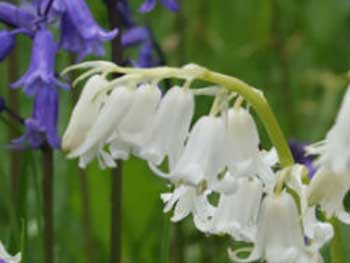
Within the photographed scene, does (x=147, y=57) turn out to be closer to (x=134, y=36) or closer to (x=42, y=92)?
(x=134, y=36)

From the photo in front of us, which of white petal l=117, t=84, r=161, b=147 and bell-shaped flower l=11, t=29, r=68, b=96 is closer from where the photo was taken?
white petal l=117, t=84, r=161, b=147

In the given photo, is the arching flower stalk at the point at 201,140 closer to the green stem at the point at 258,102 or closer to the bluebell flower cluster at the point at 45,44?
the green stem at the point at 258,102

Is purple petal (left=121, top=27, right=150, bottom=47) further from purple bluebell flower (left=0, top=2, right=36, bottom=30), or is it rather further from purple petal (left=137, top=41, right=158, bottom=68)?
purple bluebell flower (left=0, top=2, right=36, bottom=30)

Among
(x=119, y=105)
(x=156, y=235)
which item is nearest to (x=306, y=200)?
(x=119, y=105)

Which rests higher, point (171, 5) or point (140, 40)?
point (171, 5)

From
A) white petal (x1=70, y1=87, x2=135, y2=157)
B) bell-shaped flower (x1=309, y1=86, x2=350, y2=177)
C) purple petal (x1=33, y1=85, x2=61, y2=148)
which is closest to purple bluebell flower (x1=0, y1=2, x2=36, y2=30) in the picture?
purple petal (x1=33, y1=85, x2=61, y2=148)

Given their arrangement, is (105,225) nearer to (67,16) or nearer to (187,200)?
(67,16)

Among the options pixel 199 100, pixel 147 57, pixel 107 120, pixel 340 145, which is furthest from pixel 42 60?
pixel 199 100
